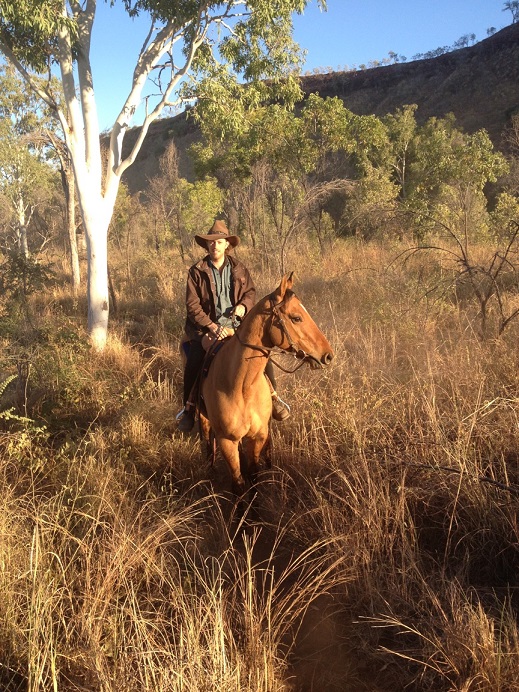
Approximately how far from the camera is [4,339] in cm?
678

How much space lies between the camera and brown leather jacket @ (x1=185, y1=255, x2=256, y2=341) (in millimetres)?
4539

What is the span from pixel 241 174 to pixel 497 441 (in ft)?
53.4

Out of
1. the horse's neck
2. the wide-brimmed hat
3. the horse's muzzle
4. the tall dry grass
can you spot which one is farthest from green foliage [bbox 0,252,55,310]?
the horse's muzzle

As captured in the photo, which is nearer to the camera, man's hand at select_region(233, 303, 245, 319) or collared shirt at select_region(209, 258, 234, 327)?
man's hand at select_region(233, 303, 245, 319)

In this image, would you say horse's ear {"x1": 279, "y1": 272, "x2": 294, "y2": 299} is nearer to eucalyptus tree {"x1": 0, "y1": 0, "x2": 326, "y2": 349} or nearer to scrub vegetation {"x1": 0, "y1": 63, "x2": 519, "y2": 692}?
scrub vegetation {"x1": 0, "y1": 63, "x2": 519, "y2": 692}

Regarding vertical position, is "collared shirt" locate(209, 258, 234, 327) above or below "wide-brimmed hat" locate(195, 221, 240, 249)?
below

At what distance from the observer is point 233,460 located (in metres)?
3.95

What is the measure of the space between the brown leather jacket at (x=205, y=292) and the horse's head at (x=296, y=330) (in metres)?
1.37

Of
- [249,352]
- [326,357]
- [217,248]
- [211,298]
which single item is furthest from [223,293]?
[326,357]

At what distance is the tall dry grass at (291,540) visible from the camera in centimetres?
217

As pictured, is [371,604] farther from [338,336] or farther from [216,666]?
[338,336]

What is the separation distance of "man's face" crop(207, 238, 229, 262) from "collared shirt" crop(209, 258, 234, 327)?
9cm

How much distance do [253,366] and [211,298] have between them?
134 centimetres

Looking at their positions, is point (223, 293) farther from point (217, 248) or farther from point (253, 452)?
point (253, 452)
